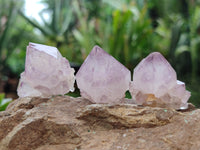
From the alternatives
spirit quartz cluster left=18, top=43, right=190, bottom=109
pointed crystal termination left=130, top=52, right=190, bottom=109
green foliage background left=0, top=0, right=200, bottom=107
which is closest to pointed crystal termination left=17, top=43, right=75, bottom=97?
spirit quartz cluster left=18, top=43, right=190, bottom=109

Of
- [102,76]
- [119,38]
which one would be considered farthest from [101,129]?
[119,38]

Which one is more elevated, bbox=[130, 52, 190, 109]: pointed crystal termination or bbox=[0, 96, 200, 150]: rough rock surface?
bbox=[130, 52, 190, 109]: pointed crystal termination

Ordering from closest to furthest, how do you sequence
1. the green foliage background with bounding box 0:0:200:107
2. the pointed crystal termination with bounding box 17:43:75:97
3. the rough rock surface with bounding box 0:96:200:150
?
the rough rock surface with bounding box 0:96:200:150
the pointed crystal termination with bounding box 17:43:75:97
the green foliage background with bounding box 0:0:200:107

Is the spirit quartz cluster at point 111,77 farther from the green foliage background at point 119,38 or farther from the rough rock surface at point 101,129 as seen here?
the green foliage background at point 119,38

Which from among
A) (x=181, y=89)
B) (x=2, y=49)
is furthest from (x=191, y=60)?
(x=181, y=89)

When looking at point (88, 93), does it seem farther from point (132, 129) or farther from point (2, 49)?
point (2, 49)

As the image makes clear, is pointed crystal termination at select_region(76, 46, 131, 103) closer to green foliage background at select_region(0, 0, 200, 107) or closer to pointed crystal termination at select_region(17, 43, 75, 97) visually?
pointed crystal termination at select_region(17, 43, 75, 97)

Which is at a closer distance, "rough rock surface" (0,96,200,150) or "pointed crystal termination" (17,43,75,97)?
"rough rock surface" (0,96,200,150)

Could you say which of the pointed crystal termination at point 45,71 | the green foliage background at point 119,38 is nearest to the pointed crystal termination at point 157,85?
the pointed crystal termination at point 45,71
